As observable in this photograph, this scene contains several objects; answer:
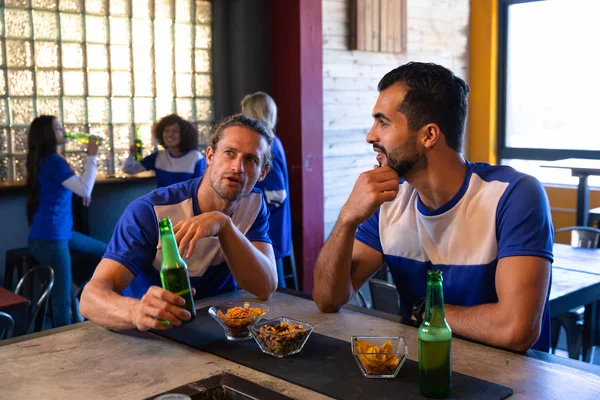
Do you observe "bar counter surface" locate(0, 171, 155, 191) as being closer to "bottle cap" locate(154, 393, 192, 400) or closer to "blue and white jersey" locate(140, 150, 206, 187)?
"blue and white jersey" locate(140, 150, 206, 187)

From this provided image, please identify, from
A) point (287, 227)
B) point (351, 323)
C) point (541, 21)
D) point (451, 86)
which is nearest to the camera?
point (351, 323)

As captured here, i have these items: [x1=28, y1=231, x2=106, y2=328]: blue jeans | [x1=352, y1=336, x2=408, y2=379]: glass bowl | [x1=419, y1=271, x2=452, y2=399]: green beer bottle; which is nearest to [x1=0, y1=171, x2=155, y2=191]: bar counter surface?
[x1=28, y1=231, x2=106, y2=328]: blue jeans

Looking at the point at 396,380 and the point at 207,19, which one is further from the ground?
the point at 207,19

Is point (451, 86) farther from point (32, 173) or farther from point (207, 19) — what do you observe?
point (207, 19)

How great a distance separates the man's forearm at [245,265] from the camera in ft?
6.55

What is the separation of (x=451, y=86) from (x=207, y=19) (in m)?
3.60

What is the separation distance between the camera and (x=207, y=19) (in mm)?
5180

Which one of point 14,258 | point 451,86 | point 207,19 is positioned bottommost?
point 14,258

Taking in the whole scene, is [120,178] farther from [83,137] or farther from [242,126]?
[242,126]

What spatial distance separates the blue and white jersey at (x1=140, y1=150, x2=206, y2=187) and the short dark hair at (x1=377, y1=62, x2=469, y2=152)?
9.39 feet

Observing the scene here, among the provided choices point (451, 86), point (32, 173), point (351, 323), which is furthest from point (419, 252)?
point (32, 173)

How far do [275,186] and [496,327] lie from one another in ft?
8.99

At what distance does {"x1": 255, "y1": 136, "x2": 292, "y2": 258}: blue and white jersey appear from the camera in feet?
13.9

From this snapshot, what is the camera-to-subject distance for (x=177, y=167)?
4648mm
